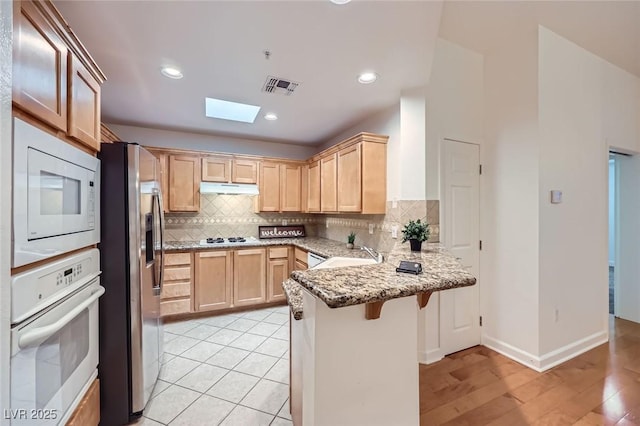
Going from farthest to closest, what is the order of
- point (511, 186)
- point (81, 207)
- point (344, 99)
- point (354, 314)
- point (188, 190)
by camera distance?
point (188, 190) → point (344, 99) → point (511, 186) → point (81, 207) → point (354, 314)

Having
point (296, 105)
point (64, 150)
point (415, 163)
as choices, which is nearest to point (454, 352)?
point (415, 163)

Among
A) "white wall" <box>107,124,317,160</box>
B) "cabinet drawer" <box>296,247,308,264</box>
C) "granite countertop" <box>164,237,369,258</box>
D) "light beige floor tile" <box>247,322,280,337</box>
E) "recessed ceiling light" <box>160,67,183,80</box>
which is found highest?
"recessed ceiling light" <box>160,67,183,80</box>

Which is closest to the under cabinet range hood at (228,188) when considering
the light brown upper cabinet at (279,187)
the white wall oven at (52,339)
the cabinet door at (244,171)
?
the cabinet door at (244,171)

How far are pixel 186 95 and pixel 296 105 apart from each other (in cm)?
108

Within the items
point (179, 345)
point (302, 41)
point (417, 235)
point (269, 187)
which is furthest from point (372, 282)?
point (269, 187)

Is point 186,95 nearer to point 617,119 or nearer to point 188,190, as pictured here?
point 188,190

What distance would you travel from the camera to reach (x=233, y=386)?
2074 mm

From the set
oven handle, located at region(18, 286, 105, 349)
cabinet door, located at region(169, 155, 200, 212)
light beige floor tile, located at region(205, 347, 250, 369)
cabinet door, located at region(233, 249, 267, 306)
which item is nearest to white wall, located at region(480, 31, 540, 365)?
light beige floor tile, located at region(205, 347, 250, 369)

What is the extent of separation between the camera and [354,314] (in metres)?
1.08

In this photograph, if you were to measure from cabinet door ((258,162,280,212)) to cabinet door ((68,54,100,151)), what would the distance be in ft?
8.13

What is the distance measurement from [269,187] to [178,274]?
65.8 inches

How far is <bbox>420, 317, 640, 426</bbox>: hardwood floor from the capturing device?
1749 millimetres

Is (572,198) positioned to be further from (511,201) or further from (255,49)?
(255,49)

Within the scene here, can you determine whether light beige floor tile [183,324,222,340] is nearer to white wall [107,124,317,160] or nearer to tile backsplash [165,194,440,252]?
tile backsplash [165,194,440,252]
